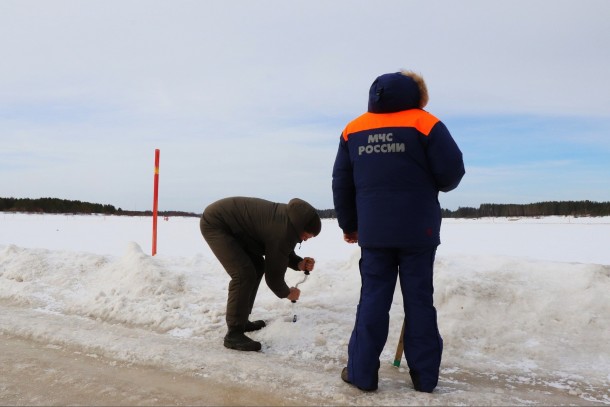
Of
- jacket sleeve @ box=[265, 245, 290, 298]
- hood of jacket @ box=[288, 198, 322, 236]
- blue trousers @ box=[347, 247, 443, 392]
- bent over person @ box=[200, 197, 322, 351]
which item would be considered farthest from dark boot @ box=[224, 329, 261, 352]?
blue trousers @ box=[347, 247, 443, 392]

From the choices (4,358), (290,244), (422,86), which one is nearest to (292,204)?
(290,244)

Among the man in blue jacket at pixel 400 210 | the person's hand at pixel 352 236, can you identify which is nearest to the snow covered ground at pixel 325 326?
the man in blue jacket at pixel 400 210

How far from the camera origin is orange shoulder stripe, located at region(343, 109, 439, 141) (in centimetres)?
315

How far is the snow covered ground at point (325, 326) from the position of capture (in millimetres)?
3453

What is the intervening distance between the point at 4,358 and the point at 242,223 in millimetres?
2121

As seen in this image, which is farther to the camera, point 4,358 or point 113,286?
point 113,286

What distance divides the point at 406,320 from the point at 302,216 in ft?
3.90

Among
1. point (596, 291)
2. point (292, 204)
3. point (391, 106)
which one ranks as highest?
point (391, 106)

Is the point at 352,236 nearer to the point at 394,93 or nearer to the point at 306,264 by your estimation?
the point at 306,264

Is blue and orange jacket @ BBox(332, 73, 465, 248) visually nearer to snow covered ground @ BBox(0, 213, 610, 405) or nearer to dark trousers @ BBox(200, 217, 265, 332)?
snow covered ground @ BBox(0, 213, 610, 405)

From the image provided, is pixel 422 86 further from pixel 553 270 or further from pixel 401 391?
pixel 553 270

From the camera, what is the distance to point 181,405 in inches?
119

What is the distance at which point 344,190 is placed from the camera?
11.6 ft

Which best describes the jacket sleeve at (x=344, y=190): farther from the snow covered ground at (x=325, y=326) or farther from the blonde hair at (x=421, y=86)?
the snow covered ground at (x=325, y=326)
